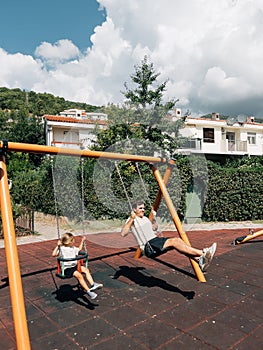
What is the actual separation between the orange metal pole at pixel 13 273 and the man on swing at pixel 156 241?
1580mm

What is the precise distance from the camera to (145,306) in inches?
137

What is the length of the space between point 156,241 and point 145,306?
30.8 inches

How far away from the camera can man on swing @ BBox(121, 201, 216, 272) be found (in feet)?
11.5

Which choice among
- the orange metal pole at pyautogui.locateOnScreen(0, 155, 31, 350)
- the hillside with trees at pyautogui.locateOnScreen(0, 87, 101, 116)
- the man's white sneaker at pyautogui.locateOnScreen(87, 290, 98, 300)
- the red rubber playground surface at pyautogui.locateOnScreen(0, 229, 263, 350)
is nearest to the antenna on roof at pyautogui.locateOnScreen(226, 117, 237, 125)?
the hillside with trees at pyautogui.locateOnScreen(0, 87, 101, 116)

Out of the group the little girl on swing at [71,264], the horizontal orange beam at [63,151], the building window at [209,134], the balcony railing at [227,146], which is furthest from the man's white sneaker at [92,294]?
the building window at [209,134]

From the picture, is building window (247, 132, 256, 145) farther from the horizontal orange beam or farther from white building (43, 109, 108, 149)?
the horizontal orange beam

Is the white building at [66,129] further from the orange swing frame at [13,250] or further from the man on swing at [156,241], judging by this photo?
the orange swing frame at [13,250]

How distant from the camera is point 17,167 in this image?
54.3 feet

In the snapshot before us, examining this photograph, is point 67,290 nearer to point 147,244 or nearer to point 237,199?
point 147,244

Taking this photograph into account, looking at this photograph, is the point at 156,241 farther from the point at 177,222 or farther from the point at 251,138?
the point at 251,138

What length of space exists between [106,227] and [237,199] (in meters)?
4.91

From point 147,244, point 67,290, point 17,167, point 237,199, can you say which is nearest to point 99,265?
point 67,290

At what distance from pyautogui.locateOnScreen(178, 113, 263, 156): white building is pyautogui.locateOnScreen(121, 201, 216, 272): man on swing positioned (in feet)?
64.7

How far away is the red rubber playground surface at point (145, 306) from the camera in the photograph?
9.02 feet
